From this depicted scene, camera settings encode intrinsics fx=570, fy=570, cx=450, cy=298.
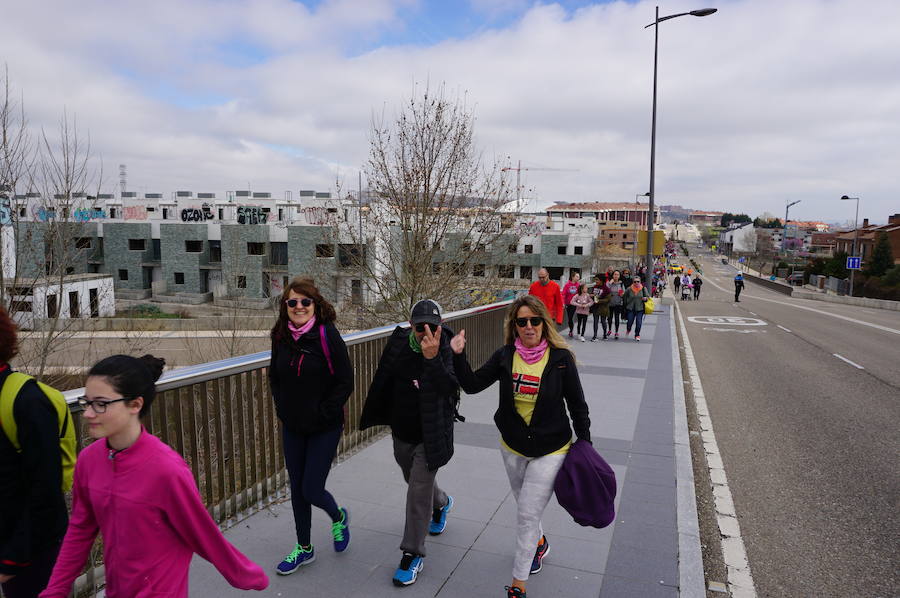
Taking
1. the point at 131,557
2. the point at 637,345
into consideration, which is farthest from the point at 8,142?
the point at 637,345

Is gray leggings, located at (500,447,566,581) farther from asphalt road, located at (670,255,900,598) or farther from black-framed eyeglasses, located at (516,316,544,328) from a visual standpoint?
asphalt road, located at (670,255,900,598)

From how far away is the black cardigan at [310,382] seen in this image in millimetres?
3371

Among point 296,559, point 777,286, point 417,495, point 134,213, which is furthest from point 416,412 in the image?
point 134,213

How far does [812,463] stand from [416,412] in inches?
202

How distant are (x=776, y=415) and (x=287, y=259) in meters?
49.4

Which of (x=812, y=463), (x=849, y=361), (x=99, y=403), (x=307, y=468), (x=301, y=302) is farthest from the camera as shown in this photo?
(x=849, y=361)

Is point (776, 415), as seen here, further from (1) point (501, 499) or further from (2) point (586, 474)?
(2) point (586, 474)

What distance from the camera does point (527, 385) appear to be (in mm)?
3322

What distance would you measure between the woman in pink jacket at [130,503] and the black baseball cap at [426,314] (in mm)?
1399

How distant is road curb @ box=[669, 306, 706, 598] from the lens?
11.6 ft

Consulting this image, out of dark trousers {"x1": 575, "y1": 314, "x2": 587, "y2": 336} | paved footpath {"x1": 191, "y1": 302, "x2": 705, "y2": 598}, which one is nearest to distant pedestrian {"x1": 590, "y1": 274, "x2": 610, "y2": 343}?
dark trousers {"x1": 575, "y1": 314, "x2": 587, "y2": 336}

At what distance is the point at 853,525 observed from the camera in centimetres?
474

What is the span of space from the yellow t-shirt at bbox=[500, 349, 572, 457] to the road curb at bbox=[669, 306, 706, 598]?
122 centimetres

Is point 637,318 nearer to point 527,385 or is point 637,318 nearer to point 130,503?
point 527,385
